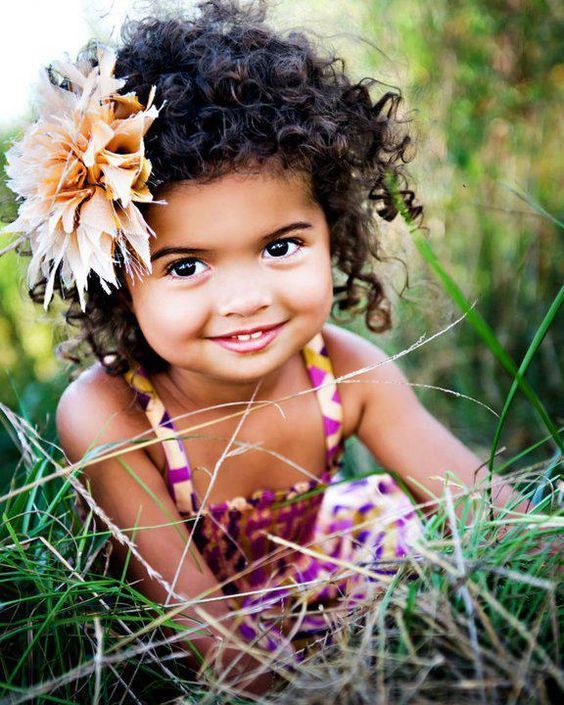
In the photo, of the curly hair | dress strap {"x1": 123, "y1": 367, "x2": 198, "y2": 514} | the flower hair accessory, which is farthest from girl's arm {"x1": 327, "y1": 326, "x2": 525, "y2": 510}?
the flower hair accessory

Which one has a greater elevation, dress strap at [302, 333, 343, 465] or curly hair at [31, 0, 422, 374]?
curly hair at [31, 0, 422, 374]

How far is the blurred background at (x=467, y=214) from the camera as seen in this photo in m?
2.34

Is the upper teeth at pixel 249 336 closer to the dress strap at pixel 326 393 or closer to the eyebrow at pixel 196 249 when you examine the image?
the eyebrow at pixel 196 249

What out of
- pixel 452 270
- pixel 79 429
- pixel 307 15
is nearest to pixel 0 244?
pixel 79 429

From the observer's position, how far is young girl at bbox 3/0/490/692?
1.26 meters

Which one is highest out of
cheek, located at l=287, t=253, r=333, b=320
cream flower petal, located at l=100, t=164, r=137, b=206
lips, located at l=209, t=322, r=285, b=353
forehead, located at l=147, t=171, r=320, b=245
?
cream flower petal, located at l=100, t=164, r=137, b=206

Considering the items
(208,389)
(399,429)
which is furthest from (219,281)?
(399,429)

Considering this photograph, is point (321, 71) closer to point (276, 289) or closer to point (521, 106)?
point (276, 289)

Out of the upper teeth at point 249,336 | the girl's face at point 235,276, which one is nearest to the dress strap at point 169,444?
the girl's face at point 235,276

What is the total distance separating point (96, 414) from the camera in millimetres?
1564

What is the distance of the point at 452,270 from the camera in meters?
2.81

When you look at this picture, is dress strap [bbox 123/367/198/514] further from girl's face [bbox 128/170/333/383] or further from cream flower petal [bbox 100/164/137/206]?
cream flower petal [bbox 100/164/137/206]

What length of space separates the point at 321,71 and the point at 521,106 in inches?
65.6

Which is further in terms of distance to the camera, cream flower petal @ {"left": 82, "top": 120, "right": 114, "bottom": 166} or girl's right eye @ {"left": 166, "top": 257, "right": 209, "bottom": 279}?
girl's right eye @ {"left": 166, "top": 257, "right": 209, "bottom": 279}
